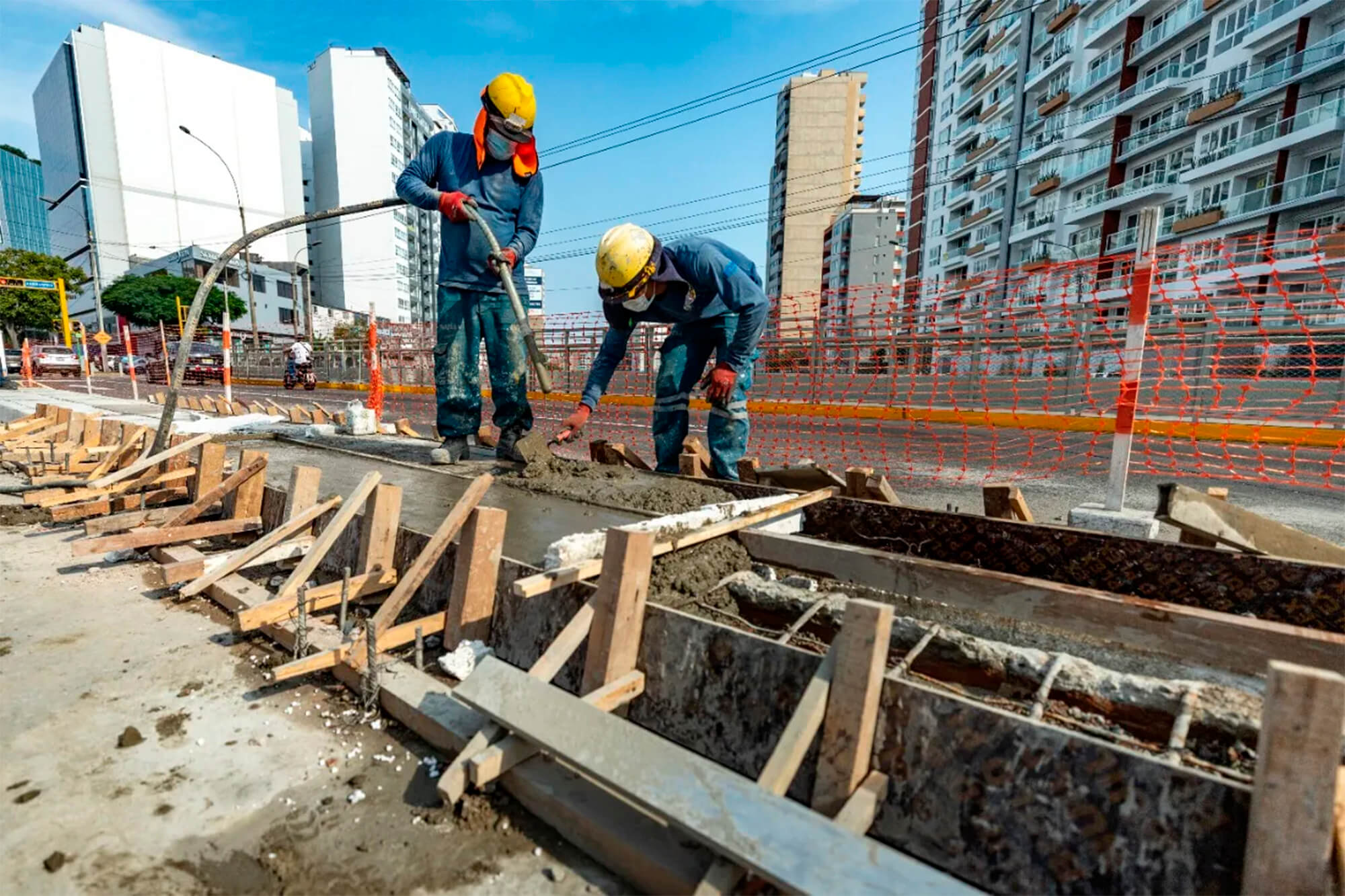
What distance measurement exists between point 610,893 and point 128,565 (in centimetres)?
391

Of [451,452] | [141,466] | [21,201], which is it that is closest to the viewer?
[141,466]

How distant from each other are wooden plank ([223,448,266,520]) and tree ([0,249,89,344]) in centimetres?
5357

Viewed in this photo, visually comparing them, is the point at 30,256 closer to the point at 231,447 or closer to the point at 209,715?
the point at 231,447

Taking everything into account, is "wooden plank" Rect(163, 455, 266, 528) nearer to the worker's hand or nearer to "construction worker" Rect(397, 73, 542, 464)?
"construction worker" Rect(397, 73, 542, 464)

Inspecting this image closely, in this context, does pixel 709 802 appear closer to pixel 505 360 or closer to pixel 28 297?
pixel 505 360

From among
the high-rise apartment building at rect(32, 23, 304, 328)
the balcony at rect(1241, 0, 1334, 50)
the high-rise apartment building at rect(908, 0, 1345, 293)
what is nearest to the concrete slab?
the high-rise apartment building at rect(908, 0, 1345, 293)

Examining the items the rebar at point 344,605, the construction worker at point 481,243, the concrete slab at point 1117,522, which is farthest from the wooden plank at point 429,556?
the concrete slab at point 1117,522

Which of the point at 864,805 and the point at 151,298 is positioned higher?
the point at 151,298

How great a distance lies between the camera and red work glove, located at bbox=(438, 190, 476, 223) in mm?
4582

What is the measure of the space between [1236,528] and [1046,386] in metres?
9.62

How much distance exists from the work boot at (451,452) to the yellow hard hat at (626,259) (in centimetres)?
205

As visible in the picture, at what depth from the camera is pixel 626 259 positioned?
3.86 meters

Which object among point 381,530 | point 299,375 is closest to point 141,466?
point 381,530

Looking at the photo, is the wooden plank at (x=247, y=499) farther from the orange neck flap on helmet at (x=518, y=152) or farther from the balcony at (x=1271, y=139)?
the balcony at (x=1271, y=139)
